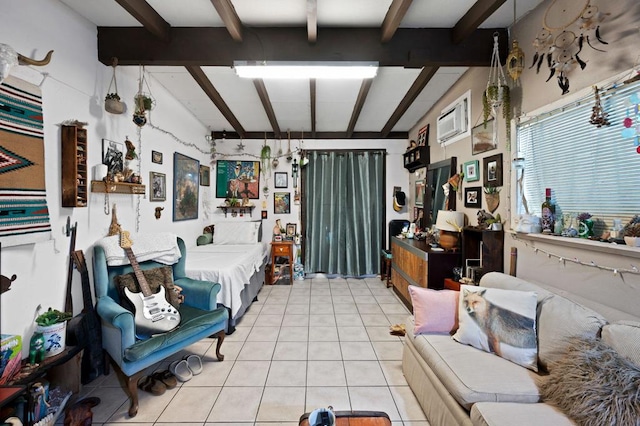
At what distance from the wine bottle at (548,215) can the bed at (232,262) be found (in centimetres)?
279

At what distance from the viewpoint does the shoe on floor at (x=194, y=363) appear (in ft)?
7.50

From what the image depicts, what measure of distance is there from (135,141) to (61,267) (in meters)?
1.43

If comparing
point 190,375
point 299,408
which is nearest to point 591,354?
point 299,408

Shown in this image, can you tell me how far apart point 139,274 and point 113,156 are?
112cm

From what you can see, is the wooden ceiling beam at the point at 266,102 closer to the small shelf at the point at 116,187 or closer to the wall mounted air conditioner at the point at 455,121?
the small shelf at the point at 116,187

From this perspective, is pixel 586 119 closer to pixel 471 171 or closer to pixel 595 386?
pixel 471 171

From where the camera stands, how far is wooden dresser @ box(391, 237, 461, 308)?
298 cm

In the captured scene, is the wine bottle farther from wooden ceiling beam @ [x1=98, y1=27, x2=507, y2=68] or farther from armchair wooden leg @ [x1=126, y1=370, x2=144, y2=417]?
armchair wooden leg @ [x1=126, y1=370, x2=144, y2=417]

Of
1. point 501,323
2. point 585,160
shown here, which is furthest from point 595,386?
point 585,160

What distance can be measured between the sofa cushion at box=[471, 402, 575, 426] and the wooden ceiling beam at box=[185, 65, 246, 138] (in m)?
A: 3.34

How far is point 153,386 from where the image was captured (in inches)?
80.2

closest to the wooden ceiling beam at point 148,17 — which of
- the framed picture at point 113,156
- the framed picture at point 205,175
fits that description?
the framed picture at point 113,156

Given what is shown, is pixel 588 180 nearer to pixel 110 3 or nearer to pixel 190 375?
pixel 190 375

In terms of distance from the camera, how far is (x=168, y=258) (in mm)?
2654
